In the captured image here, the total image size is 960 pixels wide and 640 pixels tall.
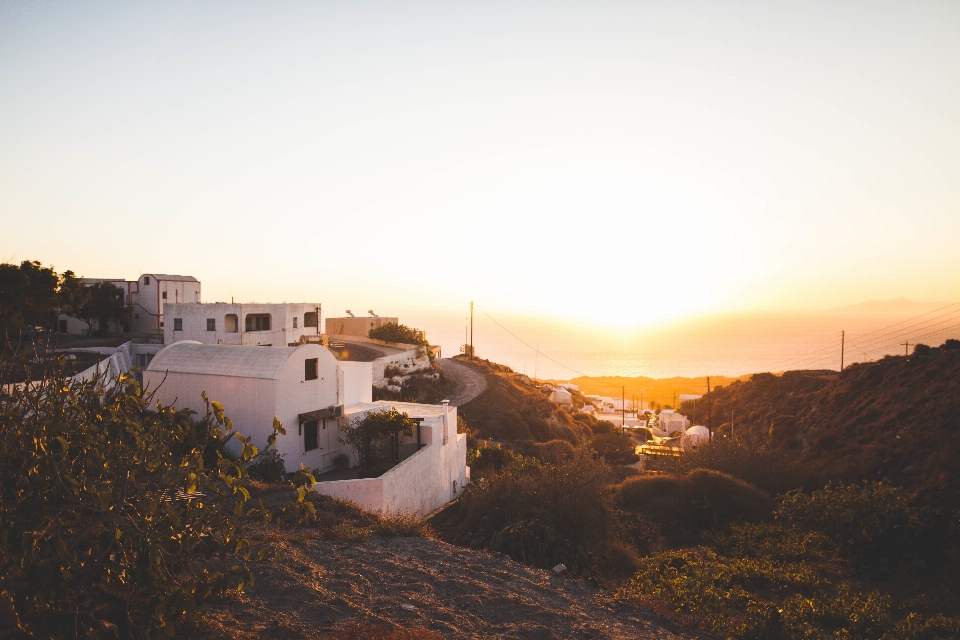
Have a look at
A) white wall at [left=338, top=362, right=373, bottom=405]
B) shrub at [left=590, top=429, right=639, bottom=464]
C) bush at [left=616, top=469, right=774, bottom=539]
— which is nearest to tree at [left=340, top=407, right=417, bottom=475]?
white wall at [left=338, top=362, right=373, bottom=405]

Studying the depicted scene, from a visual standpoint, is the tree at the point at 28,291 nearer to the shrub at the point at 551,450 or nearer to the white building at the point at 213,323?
the white building at the point at 213,323

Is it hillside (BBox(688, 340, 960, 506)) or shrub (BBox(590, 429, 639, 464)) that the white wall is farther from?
hillside (BBox(688, 340, 960, 506))

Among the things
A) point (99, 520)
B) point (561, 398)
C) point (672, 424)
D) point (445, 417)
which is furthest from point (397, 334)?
point (99, 520)

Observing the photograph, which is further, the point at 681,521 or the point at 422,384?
the point at 422,384

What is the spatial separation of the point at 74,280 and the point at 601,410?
45189mm

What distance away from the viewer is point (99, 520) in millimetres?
4176

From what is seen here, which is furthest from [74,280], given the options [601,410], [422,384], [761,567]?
[601,410]

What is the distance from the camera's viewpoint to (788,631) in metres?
8.38

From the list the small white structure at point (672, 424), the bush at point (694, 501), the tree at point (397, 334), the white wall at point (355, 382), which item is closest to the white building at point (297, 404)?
the white wall at point (355, 382)

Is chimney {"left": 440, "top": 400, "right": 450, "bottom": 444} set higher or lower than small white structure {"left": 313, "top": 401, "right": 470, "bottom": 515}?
higher

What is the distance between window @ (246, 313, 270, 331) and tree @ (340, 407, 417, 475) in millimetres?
17086

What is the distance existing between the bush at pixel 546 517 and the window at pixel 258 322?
2235cm

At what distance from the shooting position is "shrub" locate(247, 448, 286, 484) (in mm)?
16078

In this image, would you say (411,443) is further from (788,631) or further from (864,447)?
(864,447)
